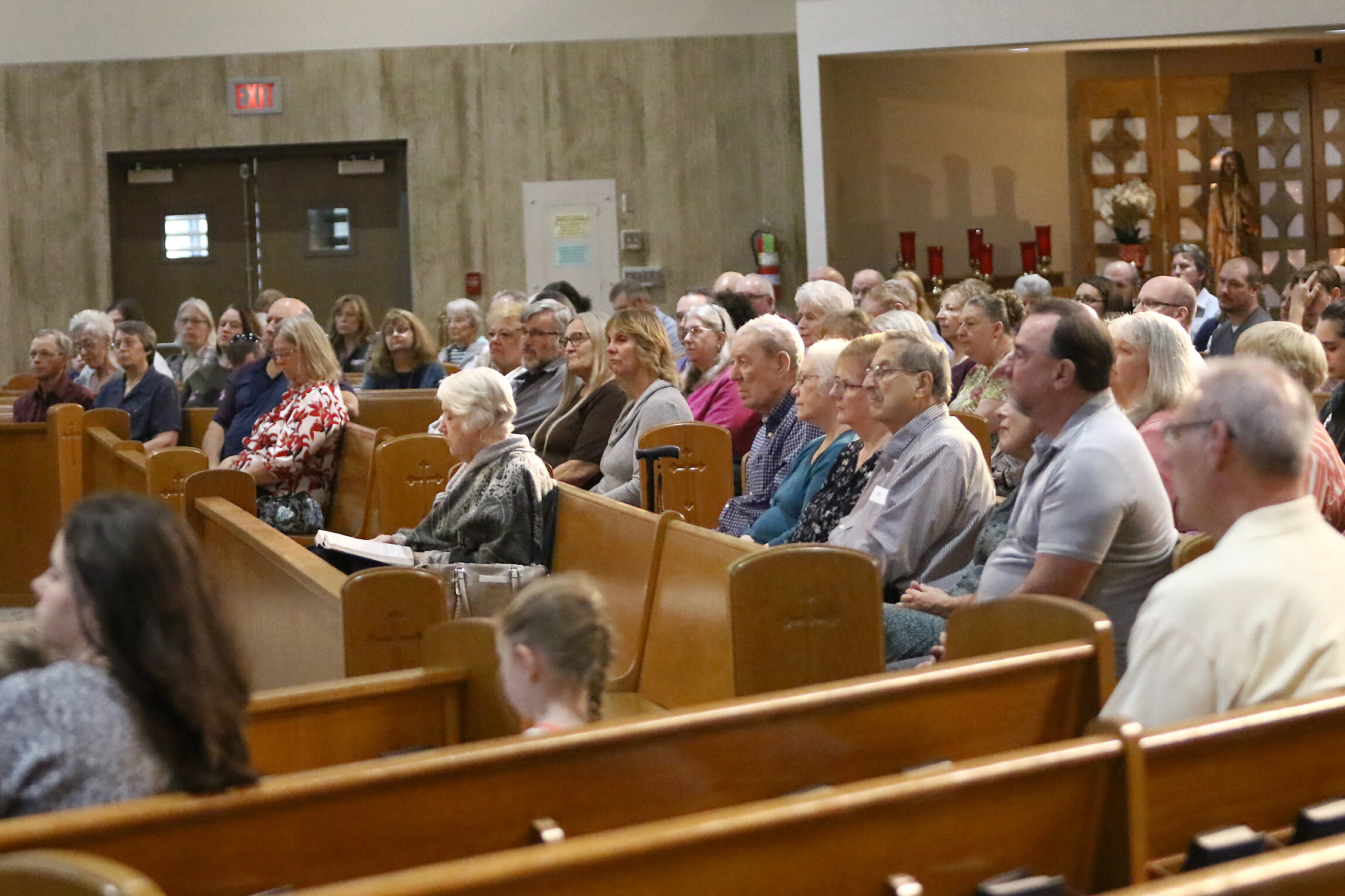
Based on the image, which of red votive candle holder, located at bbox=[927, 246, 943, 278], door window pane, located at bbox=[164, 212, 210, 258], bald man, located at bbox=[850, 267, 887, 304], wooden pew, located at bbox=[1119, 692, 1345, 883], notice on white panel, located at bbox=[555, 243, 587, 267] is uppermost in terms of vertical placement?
door window pane, located at bbox=[164, 212, 210, 258]

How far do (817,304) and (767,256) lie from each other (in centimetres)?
482

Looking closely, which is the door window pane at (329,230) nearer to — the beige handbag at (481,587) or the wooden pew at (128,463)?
the wooden pew at (128,463)

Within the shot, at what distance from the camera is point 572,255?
1208 cm

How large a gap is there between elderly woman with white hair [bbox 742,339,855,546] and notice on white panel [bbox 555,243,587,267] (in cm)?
804

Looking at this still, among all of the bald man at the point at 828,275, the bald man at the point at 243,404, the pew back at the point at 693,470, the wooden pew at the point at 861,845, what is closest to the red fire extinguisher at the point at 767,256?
the bald man at the point at 828,275

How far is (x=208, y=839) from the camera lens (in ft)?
5.41

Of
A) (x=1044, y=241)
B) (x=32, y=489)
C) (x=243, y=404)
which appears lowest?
(x=32, y=489)

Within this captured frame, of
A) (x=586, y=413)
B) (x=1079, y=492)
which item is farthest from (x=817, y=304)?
(x=1079, y=492)

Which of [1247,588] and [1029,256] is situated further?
[1029,256]

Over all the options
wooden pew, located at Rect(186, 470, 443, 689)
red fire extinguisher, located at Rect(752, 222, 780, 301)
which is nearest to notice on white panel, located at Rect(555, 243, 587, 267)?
red fire extinguisher, located at Rect(752, 222, 780, 301)

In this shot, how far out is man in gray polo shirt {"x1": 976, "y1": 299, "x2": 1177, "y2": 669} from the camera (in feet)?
9.26

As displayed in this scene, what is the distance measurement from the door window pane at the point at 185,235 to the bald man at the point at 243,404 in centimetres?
565

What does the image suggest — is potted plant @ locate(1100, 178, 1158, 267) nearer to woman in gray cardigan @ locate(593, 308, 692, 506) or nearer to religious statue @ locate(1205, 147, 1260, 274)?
religious statue @ locate(1205, 147, 1260, 274)

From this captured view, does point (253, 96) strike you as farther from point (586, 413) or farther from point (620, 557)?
point (620, 557)
